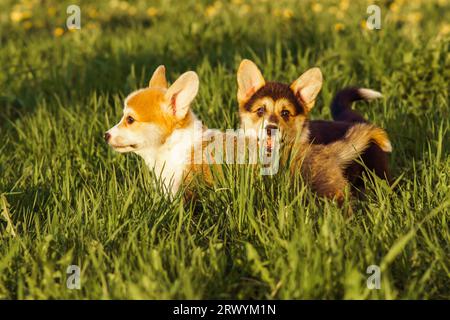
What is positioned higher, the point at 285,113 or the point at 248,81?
the point at 248,81

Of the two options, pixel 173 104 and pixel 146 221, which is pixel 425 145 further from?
pixel 146 221

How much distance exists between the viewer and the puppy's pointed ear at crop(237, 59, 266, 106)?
444cm

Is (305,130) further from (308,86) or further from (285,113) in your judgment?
(308,86)

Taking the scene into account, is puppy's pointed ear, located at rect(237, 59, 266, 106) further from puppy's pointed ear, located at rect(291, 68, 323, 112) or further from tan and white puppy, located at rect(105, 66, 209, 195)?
tan and white puppy, located at rect(105, 66, 209, 195)

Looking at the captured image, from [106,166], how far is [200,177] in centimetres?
80

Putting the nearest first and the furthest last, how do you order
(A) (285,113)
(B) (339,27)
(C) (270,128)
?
(C) (270,128), (A) (285,113), (B) (339,27)

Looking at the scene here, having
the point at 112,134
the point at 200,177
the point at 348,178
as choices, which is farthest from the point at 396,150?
the point at 112,134

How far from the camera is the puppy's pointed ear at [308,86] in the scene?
4.40m

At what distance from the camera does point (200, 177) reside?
158 inches

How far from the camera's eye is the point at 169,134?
4285 mm

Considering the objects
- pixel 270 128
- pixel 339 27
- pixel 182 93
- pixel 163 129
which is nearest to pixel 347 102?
pixel 270 128

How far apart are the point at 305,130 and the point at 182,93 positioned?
33.4 inches

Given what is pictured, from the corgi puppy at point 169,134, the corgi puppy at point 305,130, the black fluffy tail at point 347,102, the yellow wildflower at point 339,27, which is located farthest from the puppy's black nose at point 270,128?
the yellow wildflower at point 339,27

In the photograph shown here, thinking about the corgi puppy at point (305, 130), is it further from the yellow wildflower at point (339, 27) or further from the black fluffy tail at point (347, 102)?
the yellow wildflower at point (339, 27)
